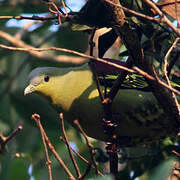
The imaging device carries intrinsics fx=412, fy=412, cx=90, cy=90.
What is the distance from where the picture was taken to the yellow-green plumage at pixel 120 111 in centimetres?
305

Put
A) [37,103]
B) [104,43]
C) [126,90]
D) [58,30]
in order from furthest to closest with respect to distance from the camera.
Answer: [58,30] → [37,103] → [126,90] → [104,43]

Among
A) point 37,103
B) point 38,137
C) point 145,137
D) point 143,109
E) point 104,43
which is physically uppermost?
point 104,43

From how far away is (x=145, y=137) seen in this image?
126 inches

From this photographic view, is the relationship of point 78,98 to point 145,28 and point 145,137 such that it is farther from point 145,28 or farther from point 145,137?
point 145,28

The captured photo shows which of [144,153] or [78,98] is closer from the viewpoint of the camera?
[78,98]

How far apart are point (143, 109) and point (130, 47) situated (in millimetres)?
765

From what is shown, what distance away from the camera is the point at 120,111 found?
3.06 m

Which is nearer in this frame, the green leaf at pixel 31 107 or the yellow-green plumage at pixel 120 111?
the yellow-green plumage at pixel 120 111

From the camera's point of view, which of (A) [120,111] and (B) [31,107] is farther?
(B) [31,107]

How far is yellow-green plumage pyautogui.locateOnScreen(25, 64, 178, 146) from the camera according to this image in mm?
3055

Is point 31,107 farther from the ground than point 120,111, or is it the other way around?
point 120,111

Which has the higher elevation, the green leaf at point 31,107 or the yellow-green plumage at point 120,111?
the yellow-green plumage at point 120,111

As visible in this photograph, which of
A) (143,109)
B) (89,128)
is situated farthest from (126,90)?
(89,128)

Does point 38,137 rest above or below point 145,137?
below
